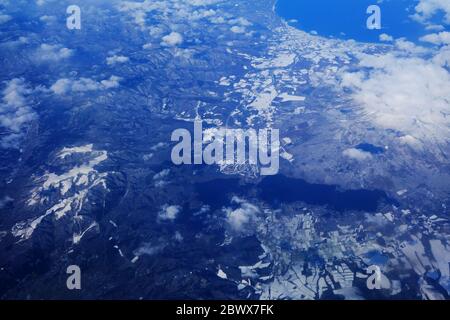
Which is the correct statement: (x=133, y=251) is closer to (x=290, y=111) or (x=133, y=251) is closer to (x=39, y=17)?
(x=290, y=111)

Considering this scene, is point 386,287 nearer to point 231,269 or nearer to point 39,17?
point 231,269

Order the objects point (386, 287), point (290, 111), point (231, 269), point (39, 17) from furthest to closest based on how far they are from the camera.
Answer: point (39, 17), point (290, 111), point (231, 269), point (386, 287)

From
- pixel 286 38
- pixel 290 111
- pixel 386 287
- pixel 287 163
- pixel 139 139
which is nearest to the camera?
pixel 386 287

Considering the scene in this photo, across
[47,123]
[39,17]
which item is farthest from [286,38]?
[39,17]

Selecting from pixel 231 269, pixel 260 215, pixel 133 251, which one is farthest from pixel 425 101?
pixel 133 251

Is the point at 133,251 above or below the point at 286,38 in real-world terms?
below

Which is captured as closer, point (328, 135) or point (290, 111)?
Result: point (328, 135)

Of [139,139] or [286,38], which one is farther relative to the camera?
[286,38]
